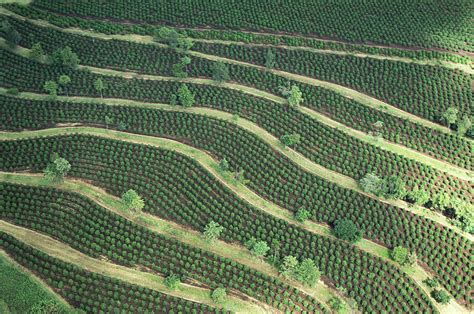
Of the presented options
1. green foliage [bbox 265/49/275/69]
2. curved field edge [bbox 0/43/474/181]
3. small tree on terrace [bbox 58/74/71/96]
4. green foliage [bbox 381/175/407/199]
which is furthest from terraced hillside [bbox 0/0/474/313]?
green foliage [bbox 265/49/275/69]

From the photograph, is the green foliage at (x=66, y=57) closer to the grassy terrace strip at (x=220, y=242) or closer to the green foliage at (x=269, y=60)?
the grassy terrace strip at (x=220, y=242)

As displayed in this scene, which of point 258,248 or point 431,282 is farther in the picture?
point 431,282

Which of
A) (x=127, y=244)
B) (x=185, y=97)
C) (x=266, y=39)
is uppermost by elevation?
(x=266, y=39)

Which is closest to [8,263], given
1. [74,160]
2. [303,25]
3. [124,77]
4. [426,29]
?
[74,160]

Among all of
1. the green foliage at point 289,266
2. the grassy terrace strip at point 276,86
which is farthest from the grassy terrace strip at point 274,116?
the green foliage at point 289,266

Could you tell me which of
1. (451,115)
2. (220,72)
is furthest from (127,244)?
(451,115)

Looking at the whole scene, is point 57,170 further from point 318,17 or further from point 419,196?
point 318,17

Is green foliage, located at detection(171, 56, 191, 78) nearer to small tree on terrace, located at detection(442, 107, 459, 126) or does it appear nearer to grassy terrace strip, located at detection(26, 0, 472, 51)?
grassy terrace strip, located at detection(26, 0, 472, 51)
